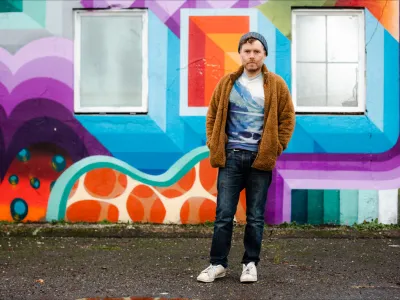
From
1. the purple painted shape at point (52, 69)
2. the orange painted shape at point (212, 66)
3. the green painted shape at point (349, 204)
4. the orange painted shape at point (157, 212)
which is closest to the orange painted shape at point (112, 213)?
the orange painted shape at point (157, 212)

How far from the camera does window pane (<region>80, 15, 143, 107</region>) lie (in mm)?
7969

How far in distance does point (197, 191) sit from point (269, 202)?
84 centimetres

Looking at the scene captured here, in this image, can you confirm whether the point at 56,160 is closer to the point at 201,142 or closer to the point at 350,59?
the point at 201,142

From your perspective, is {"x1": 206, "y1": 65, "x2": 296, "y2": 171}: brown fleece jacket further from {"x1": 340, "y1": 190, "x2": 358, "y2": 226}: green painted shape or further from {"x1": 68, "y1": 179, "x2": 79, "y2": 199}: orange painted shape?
{"x1": 68, "y1": 179, "x2": 79, "y2": 199}: orange painted shape

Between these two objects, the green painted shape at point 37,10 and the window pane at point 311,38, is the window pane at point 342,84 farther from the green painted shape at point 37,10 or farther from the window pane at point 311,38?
the green painted shape at point 37,10

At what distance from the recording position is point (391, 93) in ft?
25.6

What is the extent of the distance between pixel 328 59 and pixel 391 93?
0.82 meters

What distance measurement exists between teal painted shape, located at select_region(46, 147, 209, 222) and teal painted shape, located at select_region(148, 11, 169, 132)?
0.48 meters

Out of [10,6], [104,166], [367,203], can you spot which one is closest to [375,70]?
[367,203]

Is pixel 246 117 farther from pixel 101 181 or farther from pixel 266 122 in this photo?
pixel 101 181

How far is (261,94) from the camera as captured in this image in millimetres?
5020

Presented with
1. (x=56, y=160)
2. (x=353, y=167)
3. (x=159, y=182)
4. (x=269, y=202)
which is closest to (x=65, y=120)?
(x=56, y=160)

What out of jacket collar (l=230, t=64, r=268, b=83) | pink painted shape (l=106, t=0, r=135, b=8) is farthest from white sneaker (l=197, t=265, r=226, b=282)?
pink painted shape (l=106, t=0, r=135, b=8)

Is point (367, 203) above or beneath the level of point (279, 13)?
beneath
